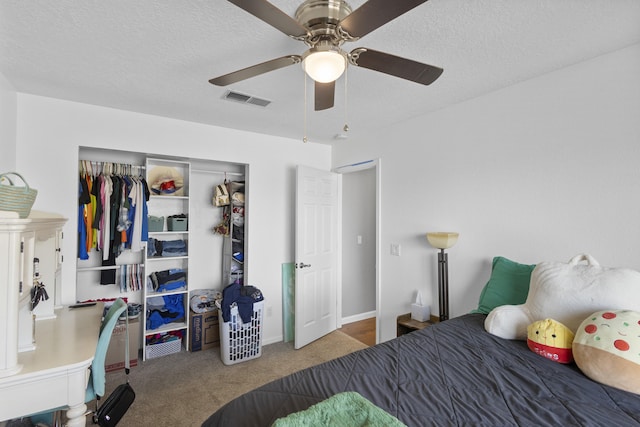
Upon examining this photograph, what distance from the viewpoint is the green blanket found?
0.85 m

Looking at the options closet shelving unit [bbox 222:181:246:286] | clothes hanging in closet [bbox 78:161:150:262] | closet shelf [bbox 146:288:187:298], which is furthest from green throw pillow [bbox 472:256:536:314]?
clothes hanging in closet [bbox 78:161:150:262]

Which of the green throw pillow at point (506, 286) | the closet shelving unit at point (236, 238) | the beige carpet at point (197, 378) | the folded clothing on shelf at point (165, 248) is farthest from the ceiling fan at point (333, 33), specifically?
the beige carpet at point (197, 378)

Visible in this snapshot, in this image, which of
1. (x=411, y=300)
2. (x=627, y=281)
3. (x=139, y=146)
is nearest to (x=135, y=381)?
(x=139, y=146)

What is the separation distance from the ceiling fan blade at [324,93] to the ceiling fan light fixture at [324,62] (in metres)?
0.25

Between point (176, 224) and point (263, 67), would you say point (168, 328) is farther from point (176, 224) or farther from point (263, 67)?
point (263, 67)

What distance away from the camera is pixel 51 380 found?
1.44 meters

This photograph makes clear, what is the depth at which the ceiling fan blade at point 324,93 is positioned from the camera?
1642 mm

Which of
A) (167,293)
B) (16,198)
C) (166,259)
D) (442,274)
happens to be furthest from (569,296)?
(166,259)

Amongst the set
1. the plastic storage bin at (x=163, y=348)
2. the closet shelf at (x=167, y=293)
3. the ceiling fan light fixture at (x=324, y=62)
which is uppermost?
the ceiling fan light fixture at (x=324, y=62)

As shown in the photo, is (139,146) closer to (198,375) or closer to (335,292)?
(198,375)

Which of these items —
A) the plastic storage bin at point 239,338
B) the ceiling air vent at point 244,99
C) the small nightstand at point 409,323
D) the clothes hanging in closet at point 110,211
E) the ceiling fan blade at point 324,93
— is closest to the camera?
the ceiling fan blade at point 324,93

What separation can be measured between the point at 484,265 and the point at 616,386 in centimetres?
125

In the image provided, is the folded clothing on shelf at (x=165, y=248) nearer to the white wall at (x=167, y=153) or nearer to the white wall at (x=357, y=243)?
the white wall at (x=167, y=153)

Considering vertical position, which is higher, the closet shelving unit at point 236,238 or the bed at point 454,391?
the closet shelving unit at point 236,238
